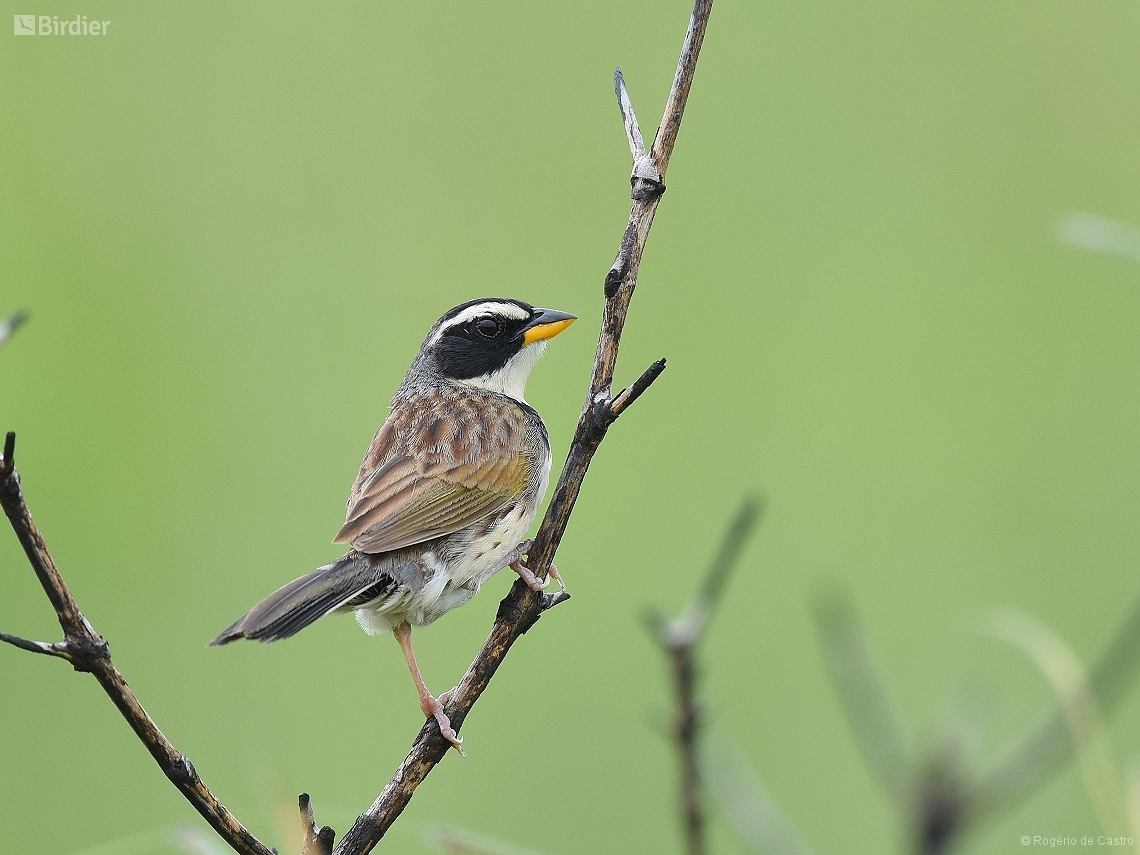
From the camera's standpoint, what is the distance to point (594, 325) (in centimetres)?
Answer: 761

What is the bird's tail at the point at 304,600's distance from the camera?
97.7 inches

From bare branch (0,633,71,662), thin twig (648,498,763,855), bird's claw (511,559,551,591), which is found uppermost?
thin twig (648,498,763,855)

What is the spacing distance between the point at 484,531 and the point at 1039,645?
182 centimetres

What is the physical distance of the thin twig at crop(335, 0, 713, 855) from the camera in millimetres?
2252

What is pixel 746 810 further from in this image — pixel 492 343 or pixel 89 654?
pixel 492 343

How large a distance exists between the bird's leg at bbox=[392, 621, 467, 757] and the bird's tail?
20cm

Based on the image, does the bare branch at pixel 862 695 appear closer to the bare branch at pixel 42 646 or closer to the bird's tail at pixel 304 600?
the bare branch at pixel 42 646

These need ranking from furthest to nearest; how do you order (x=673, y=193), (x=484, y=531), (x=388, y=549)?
(x=673, y=193), (x=484, y=531), (x=388, y=549)

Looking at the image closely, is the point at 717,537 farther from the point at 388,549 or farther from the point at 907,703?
the point at 388,549

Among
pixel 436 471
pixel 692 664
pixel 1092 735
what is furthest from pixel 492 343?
→ pixel 1092 735

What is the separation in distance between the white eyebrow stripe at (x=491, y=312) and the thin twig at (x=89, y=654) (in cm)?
262

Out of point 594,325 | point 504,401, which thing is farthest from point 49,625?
point 504,401

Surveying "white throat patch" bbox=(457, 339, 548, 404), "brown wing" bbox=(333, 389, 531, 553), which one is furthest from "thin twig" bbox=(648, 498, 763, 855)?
"white throat patch" bbox=(457, 339, 548, 404)

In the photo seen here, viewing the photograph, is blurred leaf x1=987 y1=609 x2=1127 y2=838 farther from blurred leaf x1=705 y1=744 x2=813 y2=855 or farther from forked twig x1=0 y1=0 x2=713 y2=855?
forked twig x1=0 y1=0 x2=713 y2=855
